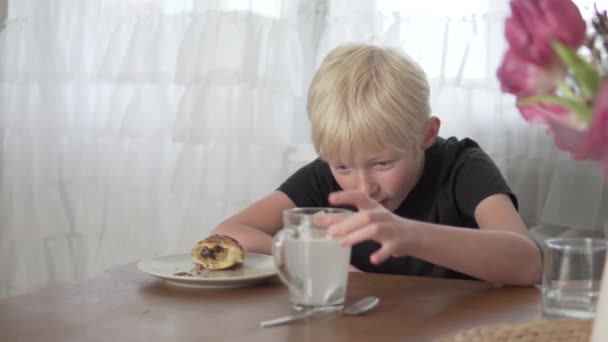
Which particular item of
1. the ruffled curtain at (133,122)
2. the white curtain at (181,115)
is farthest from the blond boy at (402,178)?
the ruffled curtain at (133,122)

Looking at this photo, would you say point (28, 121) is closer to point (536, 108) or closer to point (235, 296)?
point (235, 296)

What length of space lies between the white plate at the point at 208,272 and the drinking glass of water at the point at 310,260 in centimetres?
15

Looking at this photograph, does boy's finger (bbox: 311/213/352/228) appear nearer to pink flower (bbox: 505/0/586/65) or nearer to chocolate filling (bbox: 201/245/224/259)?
chocolate filling (bbox: 201/245/224/259)

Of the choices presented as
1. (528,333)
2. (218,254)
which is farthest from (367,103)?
(528,333)

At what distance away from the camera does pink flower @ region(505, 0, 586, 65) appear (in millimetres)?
513

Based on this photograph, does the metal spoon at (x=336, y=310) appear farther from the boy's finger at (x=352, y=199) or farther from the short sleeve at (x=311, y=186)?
the short sleeve at (x=311, y=186)

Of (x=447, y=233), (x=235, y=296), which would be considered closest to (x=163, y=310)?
(x=235, y=296)

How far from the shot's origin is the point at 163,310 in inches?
38.4

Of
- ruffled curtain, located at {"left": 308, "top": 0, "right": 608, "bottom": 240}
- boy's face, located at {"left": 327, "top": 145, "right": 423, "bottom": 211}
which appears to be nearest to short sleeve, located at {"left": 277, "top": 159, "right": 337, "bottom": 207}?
boy's face, located at {"left": 327, "top": 145, "right": 423, "bottom": 211}

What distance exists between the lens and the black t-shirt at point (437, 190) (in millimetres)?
1445

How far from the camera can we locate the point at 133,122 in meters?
2.27

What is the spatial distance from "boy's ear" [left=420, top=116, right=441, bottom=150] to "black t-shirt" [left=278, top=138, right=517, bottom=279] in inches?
2.7

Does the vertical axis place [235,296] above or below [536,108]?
below

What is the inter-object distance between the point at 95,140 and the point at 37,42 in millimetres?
344
